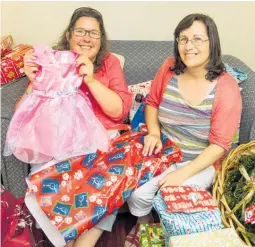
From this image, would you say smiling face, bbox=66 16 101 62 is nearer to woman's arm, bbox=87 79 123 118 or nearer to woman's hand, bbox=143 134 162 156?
woman's arm, bbox=87 79 123 118

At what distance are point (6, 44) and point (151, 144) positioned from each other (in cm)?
112

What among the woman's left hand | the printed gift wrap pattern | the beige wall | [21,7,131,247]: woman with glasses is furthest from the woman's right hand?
the beige wall

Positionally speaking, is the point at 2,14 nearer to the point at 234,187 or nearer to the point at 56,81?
the point at 56,81

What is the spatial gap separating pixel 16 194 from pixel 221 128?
3.16 feet

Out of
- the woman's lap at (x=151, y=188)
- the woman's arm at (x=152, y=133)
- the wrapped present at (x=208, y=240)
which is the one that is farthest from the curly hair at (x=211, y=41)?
the wrapped present at (x=208, y=240)

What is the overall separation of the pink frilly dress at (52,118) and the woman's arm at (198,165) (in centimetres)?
35

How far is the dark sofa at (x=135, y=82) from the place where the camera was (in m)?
1.66

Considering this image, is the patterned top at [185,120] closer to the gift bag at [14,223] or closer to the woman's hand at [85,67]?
the woman's hand at [85,67]

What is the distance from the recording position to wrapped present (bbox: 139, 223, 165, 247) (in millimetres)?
1430

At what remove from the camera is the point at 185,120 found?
1636mm

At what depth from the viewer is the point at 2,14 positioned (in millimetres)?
2244

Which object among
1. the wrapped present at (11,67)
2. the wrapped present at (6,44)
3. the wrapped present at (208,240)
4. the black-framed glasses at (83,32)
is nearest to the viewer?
the wrapped present at (208,240)

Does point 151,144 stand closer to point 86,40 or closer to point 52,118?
point 52,118

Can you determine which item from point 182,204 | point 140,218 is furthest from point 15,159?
point 182,204
